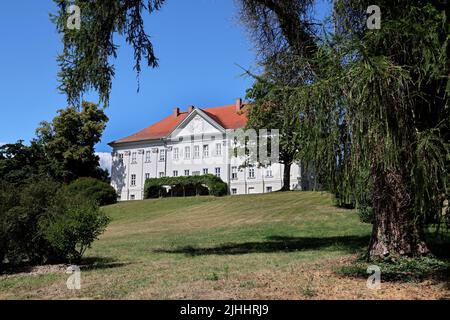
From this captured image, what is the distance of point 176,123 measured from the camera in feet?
218

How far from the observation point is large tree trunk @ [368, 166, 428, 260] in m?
8.70

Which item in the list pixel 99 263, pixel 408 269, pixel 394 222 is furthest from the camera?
pixel 99 263

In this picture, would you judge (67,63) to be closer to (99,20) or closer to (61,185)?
(99,20)

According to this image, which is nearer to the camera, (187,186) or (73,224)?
(73,224)

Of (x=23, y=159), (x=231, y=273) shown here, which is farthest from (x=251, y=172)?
(x=231, y=273)

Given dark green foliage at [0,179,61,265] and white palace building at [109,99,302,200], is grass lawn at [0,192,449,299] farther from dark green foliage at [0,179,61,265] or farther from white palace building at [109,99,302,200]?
white palace building at [109,99,302,200]

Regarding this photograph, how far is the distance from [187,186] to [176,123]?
1372 centimetres

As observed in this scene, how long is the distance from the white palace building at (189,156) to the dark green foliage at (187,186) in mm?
3916

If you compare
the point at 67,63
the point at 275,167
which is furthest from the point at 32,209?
the point at 275,167

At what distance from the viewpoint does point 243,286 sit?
7.00 m

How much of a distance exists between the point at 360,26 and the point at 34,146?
186 ft

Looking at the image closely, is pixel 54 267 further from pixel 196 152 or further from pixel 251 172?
pixel 196 152

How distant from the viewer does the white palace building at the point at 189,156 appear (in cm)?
5672

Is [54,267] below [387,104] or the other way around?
below
